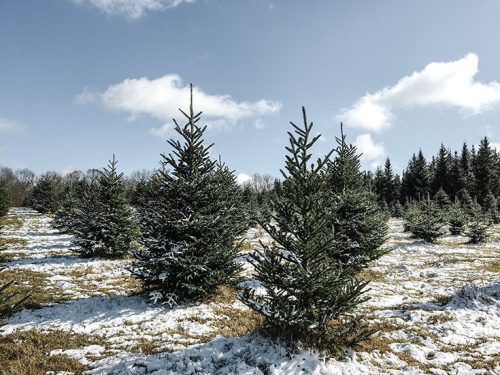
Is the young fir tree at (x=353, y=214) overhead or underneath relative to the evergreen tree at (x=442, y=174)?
underneath

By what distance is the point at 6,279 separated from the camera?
48.8 ft

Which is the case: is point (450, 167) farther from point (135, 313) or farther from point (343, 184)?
point (135, 313)

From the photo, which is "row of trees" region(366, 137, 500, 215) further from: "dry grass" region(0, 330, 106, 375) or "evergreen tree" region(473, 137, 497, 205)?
"dry grass" region(0, 330, 106, 375)

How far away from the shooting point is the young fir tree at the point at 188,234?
1152 cm

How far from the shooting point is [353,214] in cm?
1647

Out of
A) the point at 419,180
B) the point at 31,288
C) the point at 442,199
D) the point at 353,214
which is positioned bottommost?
the point at 31,288

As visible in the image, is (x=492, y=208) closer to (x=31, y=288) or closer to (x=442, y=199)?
(x=442, y=199)

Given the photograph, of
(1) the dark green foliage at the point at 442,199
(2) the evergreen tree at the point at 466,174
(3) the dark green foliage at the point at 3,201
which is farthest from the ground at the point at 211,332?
(2) the evergreen tree at the point at 466,174

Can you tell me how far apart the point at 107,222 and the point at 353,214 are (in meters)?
14.8

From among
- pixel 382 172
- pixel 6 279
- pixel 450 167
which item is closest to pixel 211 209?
pixel 6 279

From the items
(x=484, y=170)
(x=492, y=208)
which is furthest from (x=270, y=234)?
(x=484, y=170)

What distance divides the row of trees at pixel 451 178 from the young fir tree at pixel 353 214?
48.5 meters

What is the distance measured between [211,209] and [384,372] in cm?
773

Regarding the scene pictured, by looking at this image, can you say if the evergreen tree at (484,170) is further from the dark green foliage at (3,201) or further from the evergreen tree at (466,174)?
the dark green foliage at (3,201)
